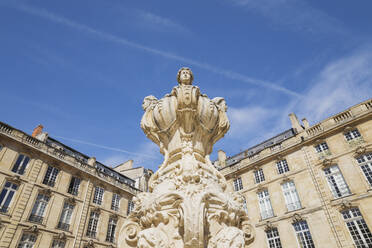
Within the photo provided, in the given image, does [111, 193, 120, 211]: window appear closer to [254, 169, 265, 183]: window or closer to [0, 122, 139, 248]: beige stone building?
[0, 122, 139, 248]: beige stone building

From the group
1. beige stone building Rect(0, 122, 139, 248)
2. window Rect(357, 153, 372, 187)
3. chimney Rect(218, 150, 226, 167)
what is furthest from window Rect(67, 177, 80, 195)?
window Rect(357, 153, 372, 187)

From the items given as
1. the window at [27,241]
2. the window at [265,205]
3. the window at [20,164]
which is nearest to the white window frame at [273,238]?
the window at [265,205]

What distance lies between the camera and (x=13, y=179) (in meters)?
15.2

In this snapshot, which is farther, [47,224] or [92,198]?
[92,198]

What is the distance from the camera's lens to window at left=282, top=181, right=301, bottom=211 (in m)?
15.9

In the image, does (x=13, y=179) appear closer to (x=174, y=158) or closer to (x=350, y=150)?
(x=174, y=158)

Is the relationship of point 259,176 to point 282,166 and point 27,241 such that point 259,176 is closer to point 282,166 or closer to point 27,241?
point 282,166

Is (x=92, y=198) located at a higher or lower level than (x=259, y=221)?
higher

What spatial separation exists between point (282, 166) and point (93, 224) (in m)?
16.5

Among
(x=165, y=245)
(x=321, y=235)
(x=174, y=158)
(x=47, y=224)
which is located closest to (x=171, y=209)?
(x=165, y=245)

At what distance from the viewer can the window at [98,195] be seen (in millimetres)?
19906

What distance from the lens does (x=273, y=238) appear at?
15.9 m

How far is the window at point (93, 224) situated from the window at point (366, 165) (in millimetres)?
20209

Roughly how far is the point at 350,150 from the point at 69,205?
2122 centimetres
